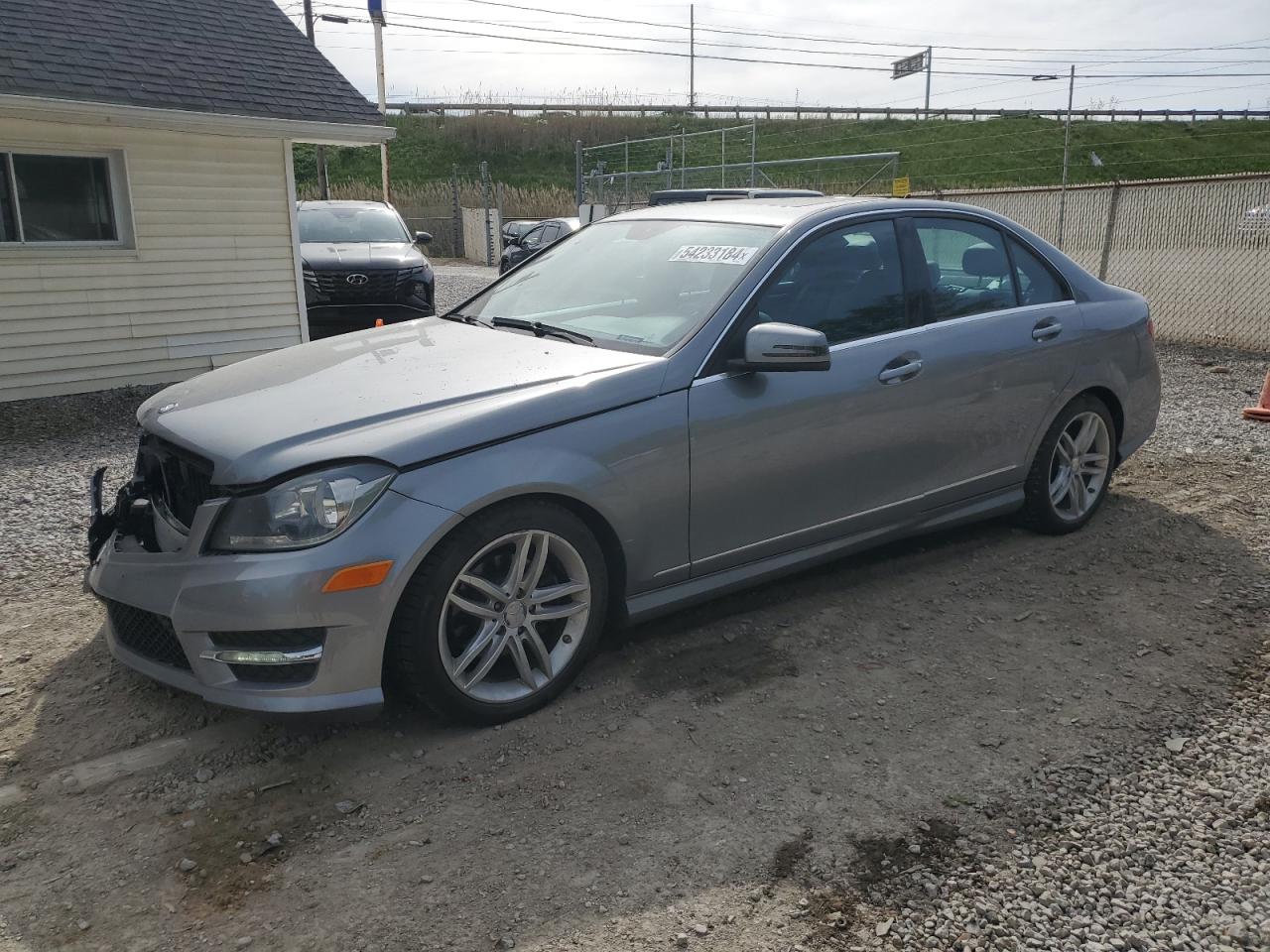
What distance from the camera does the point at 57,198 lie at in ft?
31.2

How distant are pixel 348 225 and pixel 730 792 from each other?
37.8ft

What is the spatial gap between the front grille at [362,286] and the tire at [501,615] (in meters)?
9.18

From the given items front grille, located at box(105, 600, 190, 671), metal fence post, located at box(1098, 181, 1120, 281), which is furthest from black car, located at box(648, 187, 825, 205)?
metal fence post, located at box(1098, 181, 1120, 281)

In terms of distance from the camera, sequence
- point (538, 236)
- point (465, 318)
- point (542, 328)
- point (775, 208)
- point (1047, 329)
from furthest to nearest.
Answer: point (538, 236)
point (1047, 329)
point (465, 318)
point (775, 208)
point (542, 328)

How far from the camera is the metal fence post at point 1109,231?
41.5 ft

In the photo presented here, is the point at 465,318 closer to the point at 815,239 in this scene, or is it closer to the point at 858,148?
the point at 815,239

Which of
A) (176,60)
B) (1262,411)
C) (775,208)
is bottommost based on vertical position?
(1262,411)

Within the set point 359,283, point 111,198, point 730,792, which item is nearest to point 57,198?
point 111,198

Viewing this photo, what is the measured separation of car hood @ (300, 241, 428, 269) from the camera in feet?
39.5

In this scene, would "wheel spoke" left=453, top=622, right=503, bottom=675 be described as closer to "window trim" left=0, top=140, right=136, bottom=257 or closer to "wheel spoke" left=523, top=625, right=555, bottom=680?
"wheel spoke" left=523, top=625, right=555, bottom=680

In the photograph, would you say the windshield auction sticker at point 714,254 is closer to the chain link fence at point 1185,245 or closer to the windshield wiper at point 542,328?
the windshield wiper at point 542,328

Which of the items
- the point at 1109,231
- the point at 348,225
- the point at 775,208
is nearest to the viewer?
the point at 775,208

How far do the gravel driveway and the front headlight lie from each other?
0.74 metres

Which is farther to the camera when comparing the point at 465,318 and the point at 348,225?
the point at 348,225
